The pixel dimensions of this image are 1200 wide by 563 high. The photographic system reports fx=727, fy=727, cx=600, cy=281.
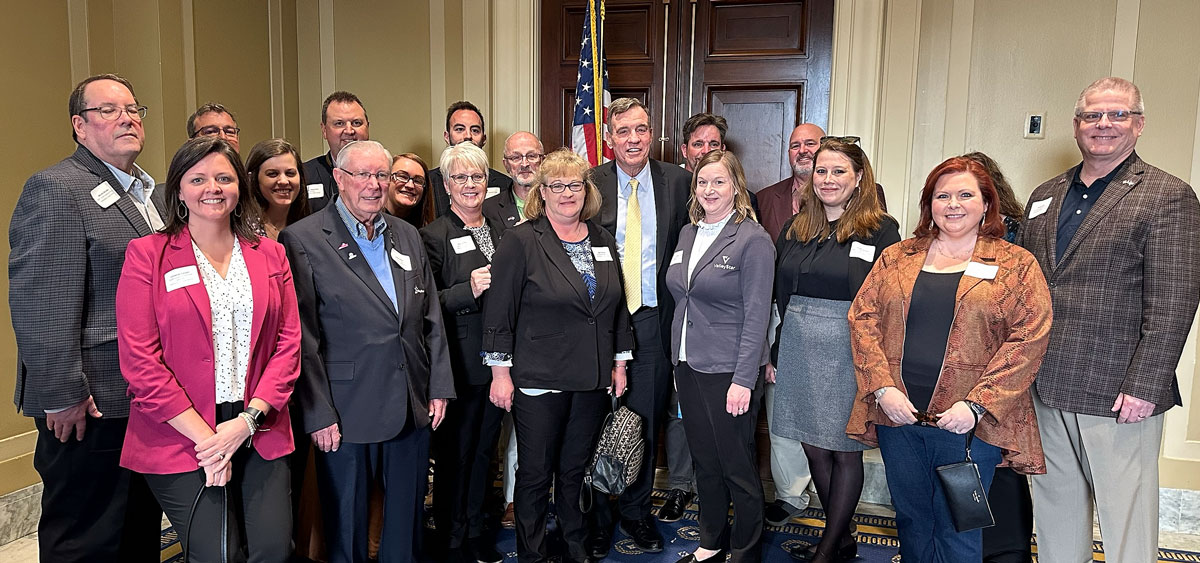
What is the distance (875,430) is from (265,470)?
201 centimetres

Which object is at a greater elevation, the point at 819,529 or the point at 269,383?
the point at 269,383

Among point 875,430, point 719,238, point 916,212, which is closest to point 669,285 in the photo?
point 719,238

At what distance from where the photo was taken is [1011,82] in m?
3.89

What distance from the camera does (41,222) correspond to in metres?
2.11

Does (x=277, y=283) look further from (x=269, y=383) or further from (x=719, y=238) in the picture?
(x=719, y=238)

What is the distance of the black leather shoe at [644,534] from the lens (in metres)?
3.15

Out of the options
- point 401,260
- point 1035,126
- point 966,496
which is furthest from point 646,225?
point 1035,126

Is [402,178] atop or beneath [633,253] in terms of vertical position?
atop

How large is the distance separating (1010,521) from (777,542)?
0.94m

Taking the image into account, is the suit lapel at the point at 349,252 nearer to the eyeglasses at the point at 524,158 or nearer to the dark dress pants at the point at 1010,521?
the eyeglasses at the point at 524,158

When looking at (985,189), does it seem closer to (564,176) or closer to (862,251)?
(862,251)

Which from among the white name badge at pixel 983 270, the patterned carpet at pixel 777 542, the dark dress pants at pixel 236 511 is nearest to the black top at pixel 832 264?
the white name badge at pixel 983 270

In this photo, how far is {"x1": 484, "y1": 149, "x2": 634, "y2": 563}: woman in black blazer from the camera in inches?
105

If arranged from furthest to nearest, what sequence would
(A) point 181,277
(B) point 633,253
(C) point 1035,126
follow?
(C) point 1035,126 < (B) point 633,253 < (A) point 181,277
